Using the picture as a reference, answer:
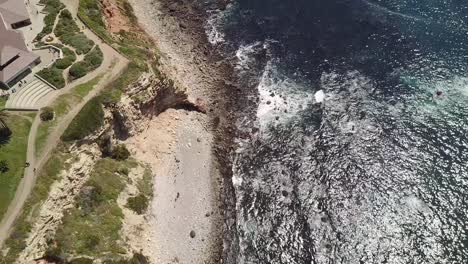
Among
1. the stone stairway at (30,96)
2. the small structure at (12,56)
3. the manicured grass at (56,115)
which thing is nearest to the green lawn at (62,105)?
the manicured grass at (56,115)

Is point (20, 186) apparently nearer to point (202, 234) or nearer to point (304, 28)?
point (202, 234)

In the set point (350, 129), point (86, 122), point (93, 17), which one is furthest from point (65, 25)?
point (350, 129)

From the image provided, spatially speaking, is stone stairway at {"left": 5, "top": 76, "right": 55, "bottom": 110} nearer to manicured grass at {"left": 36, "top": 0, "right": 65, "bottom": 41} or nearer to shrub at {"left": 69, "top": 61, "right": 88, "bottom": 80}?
shrub at {"left": 69, "top": 61, "right": 88, "bottom": 80}

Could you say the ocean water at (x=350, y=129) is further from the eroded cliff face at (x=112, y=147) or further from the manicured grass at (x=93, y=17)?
the manicured grass at (x=93, y=17)

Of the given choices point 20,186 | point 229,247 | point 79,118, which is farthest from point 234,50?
point 20,186

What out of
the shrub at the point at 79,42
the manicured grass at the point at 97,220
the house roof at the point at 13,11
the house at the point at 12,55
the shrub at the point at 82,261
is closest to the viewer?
the shrub at the point at 82,261

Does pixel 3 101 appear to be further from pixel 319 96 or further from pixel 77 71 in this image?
pixel 319 96
